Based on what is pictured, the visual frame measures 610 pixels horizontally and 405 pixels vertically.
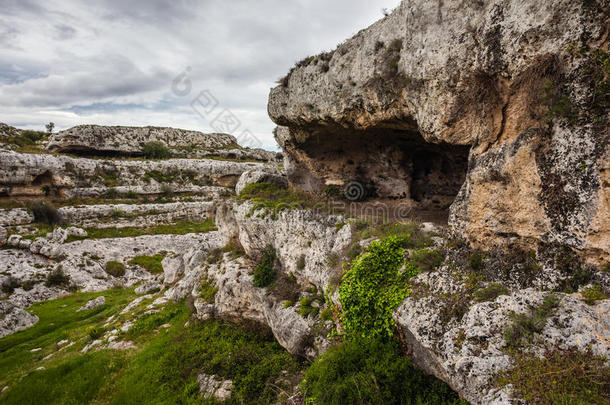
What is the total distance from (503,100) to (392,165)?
915 centimetres

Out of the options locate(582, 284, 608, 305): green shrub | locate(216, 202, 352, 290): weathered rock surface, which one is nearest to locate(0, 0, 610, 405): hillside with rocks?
locate(582, 284, 608, 305): green shrub

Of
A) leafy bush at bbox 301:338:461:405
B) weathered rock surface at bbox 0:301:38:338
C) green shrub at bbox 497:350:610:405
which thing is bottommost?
weathered rock surface at bbox 0:301:38:338

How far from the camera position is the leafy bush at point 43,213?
1308 inches

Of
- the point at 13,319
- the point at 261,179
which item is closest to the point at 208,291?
the point at 261,179

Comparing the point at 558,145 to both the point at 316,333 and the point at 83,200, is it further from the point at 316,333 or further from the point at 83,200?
the point at 83,200

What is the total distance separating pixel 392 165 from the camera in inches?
649

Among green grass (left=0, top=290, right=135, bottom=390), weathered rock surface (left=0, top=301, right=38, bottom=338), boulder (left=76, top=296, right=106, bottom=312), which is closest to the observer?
green grass (left=0, top=290, right=135, bottom=390)

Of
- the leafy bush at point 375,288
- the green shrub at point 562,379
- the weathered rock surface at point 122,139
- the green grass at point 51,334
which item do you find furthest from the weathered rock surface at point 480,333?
the weathered rock surface at point 122,139

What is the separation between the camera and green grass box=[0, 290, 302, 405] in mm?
11031

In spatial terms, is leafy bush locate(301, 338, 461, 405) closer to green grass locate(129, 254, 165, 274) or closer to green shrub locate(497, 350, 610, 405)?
green shrub locate(497, 350, 610, 405)

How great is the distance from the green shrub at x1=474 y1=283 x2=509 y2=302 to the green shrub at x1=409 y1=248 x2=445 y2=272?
1392 millimetres

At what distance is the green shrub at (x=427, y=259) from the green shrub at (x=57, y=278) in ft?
106

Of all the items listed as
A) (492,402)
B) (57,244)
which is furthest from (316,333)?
(57,244)

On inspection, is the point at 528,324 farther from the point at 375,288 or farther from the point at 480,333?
the point at 375,288
